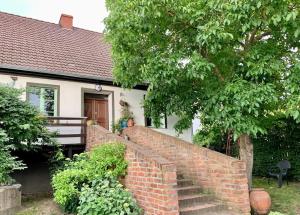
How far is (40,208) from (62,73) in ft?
16.7

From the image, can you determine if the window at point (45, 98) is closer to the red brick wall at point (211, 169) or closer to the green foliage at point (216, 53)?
the green foliage at point (216, 53)

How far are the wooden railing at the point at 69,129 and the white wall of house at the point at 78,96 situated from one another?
508mm

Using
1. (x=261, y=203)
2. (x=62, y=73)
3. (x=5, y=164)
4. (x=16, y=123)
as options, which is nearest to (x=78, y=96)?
(x=62, y=73)

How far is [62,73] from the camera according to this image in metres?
11.6

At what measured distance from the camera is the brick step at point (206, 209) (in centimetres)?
758

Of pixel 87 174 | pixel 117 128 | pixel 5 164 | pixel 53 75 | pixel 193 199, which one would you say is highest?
pixel 53 75

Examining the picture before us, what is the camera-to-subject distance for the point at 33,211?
25.5 ft

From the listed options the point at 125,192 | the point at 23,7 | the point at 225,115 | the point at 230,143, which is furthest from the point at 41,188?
the point at 23,7

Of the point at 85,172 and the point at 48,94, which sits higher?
the point at 48,94

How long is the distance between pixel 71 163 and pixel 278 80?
5.76 meters

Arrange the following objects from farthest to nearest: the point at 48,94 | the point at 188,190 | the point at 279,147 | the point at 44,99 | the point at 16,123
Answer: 1. the point at 279,147
2. the point at 48,94
3. the point at 44,99
4. the point at 188,190
5. the point at 16,123

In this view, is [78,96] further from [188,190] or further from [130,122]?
[188,190]

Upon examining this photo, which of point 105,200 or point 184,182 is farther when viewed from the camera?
point 184,182

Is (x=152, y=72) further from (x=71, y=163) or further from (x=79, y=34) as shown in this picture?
(x=79, y=34)
